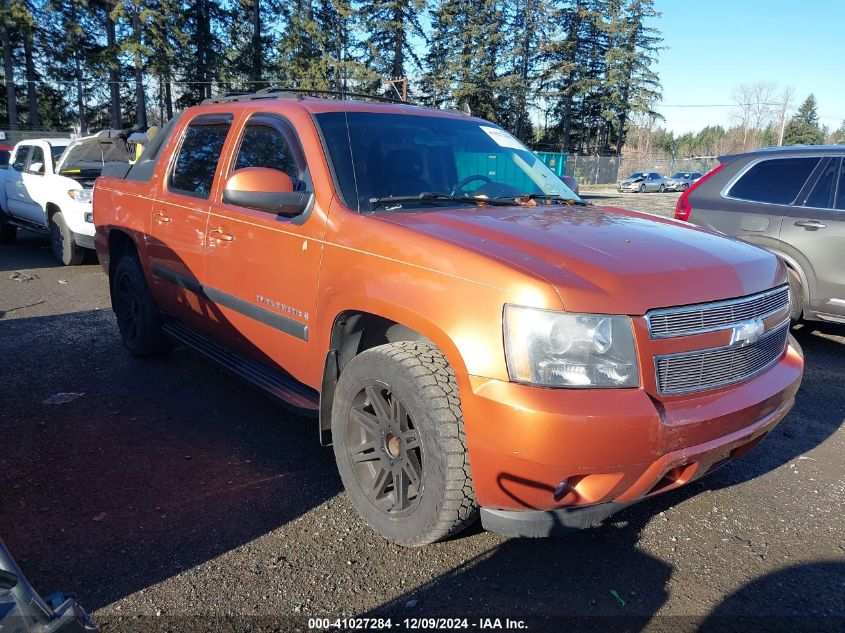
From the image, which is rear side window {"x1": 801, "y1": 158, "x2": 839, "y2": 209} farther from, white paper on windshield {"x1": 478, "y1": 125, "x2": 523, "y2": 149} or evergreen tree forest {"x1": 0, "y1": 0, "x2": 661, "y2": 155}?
evergreen tree forest {"x1": 0, "y1": 0, "x2": 661, "y2": 155}

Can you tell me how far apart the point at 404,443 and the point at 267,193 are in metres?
1.39

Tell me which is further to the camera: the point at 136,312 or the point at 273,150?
the point at 136,312

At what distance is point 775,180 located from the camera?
6.11 m

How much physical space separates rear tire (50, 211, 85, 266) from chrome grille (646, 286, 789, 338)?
9035mm

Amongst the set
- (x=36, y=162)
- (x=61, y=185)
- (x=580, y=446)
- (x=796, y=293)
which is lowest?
(x=796, y=293)

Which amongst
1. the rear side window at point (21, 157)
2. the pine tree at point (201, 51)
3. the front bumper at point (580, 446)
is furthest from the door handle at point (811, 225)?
the pine tree at point (201, 51)

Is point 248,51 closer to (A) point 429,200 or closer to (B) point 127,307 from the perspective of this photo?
(B) point 127,307

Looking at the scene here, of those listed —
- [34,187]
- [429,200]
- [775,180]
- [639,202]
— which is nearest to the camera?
[429,200]

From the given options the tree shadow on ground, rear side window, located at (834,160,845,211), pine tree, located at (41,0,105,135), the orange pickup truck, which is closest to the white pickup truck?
the tree shadow on ground

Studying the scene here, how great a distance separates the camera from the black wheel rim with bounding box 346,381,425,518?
2.72 m

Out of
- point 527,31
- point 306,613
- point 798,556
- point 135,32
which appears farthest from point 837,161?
point 527,31

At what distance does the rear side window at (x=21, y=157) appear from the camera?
10598mm

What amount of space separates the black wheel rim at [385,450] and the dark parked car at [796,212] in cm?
461

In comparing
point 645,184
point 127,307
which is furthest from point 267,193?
point 645,184
